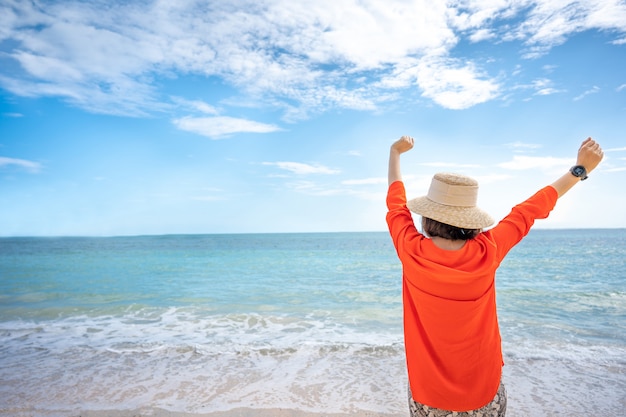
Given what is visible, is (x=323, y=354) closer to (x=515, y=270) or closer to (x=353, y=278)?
(x=353, y=278)

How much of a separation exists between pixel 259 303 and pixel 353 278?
6.53 m

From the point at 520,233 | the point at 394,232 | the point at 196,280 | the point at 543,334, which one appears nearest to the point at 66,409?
the point at 394,232

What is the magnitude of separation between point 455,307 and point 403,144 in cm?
93

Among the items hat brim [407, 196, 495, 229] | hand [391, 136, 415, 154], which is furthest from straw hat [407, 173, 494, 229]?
hand [391, 136, 415, 154]

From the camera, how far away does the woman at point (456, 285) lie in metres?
1.63

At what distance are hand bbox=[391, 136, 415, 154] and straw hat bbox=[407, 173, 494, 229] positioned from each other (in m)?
0.36

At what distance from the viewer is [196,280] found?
17172 mm

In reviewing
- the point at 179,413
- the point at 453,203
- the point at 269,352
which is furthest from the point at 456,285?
the point at 269,352

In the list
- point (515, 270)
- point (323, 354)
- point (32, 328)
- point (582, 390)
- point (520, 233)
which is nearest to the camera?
point (520, 233)

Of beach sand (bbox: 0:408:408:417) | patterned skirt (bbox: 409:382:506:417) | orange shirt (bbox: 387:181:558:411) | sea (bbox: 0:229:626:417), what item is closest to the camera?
orange shirt (bbox: 387:181:558:411)

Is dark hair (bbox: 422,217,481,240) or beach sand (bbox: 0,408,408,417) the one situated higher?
dark hair (bbox: 422,217,481,240)

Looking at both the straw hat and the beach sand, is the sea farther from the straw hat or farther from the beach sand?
the straw hat

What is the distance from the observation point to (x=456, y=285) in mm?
1606

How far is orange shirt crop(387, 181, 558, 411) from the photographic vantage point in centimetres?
162
